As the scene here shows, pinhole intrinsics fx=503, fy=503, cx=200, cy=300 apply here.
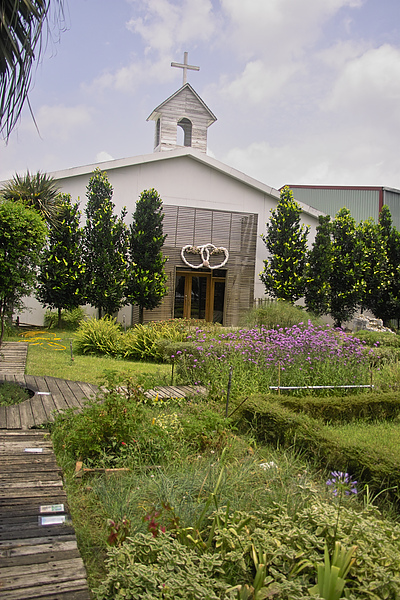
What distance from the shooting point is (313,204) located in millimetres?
34469

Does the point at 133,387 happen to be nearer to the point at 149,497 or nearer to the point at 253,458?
the point at 253,458

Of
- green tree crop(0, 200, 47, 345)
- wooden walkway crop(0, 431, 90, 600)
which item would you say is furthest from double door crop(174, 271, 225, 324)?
wooden walkway crop(0, 431, 90, 600)

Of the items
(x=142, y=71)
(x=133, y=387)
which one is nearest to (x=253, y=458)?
(x=133, y=387)

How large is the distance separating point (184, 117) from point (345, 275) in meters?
9.78

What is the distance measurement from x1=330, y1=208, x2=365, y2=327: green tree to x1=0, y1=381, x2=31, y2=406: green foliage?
1554cm

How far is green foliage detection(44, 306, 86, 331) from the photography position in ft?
59.9

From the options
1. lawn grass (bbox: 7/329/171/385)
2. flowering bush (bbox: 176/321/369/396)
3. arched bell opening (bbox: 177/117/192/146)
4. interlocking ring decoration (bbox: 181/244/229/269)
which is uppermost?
arched bell opening (bbox: 177/117/192/146)

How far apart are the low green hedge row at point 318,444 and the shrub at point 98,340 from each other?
7196mm

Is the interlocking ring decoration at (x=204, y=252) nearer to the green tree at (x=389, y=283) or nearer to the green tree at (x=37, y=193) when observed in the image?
the green tree at (x=37, y=193)

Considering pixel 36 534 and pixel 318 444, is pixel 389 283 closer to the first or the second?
pixel 318 444

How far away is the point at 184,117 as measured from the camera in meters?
22.1

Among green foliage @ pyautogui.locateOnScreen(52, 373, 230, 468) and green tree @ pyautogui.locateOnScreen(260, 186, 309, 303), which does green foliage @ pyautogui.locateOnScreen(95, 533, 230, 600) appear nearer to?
green foliage @ pyautogui.locateOnScreen(52, 373, 230, 468)

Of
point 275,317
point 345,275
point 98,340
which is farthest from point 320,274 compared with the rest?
point 98,340

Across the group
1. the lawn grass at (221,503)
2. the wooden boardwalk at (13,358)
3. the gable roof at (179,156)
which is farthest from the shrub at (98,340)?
the gable roof at (179,156)
